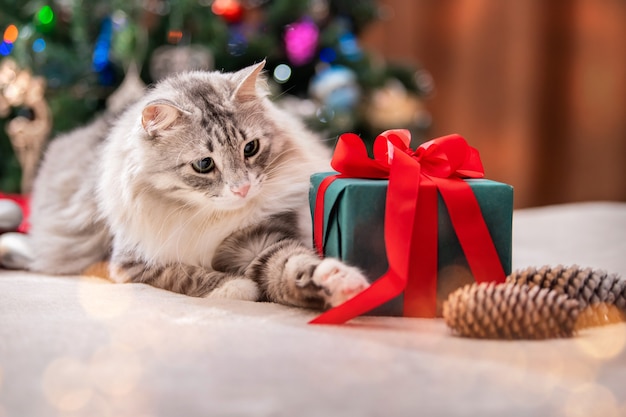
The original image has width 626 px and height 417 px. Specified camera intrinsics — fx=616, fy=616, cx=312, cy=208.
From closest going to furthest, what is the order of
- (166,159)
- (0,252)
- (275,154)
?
(166,159) → (275,154) → (0,252)

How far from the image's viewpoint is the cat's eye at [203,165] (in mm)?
1364

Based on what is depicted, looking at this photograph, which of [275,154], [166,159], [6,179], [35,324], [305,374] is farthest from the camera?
[6,179]

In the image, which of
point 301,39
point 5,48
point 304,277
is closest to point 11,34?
point 5,48

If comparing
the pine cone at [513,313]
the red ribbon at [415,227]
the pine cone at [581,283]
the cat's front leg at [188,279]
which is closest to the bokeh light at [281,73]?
the cat's front leg at [188,279]

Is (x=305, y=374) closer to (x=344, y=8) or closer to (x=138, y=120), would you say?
(x=138, y=120)

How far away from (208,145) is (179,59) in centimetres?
142

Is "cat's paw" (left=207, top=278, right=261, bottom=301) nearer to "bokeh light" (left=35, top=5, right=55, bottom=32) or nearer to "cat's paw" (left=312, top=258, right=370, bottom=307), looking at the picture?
"cat's paw" (left=312, top=258, right=370, bottom=307)

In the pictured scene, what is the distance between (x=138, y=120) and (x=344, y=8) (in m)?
2.08

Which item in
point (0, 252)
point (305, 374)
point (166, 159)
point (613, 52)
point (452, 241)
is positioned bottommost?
point (0, 252)

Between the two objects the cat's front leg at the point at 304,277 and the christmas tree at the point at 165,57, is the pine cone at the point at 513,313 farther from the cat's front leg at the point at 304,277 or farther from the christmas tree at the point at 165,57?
the christmas tree at the point at 165,57

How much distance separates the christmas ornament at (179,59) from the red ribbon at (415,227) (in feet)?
4.77

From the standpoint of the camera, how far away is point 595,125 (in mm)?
4207

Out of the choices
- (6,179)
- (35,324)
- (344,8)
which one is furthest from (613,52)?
(35,324)

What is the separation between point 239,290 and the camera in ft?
4.36
